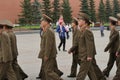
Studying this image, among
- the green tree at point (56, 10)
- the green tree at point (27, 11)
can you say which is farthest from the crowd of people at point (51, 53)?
the green tree at point (56, 10)

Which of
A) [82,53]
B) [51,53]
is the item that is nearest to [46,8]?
[51,53]

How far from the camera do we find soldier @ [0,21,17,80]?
25.8ft

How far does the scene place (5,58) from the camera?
7812mm

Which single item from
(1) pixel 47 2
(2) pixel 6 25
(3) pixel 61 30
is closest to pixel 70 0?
(1) pixel 47 2

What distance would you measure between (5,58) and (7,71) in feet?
1.47

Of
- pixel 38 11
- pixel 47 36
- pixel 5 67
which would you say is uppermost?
pixel 47 36

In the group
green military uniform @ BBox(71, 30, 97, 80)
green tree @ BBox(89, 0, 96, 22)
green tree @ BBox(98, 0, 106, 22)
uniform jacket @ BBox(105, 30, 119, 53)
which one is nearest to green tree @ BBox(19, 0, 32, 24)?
green tree @ BBox(89, 0, 96, 22)

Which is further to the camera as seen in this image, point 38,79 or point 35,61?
point 35,61

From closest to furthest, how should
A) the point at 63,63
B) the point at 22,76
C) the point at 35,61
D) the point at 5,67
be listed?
the point at 5,67
the point at 22,76
the point at 63,63
the point at 35,61

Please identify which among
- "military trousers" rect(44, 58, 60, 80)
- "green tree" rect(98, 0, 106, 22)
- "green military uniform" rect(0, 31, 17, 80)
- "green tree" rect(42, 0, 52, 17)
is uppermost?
"green military uniform" rect(0, 31, 17, 80)

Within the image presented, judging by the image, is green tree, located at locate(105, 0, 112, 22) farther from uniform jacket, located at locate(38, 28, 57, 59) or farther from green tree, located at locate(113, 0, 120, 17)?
uniform jacket, located at locate(38, 28, 57, 59)

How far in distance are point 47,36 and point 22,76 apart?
1.52 meters

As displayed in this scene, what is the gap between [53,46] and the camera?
840 centimetres

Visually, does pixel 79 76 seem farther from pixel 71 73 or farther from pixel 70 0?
pixel 70 0
